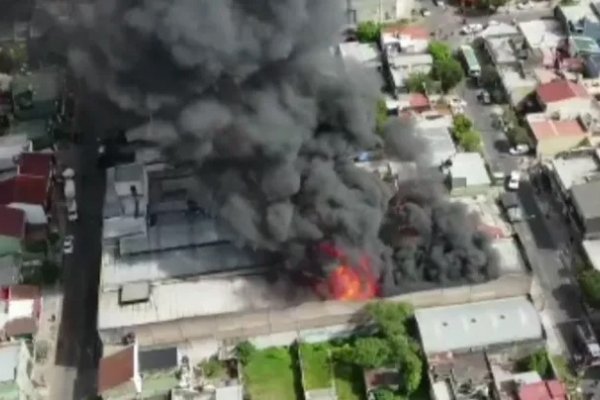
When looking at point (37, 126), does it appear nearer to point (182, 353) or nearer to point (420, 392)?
point (182, 353)

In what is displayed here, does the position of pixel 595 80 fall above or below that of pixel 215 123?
above

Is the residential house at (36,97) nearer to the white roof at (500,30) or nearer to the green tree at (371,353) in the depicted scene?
the green tree at (371,353)

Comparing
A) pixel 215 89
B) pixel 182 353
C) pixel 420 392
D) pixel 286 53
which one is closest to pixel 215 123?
pixel 215 89

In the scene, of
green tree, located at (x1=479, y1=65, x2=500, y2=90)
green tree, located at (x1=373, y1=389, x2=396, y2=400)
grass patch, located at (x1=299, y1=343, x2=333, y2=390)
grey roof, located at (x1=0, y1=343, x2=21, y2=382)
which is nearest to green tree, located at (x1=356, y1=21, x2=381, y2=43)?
green tree, located at (x1=479, y1=65, x2=500, y2=90)

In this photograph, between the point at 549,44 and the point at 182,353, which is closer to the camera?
the point at 182,353

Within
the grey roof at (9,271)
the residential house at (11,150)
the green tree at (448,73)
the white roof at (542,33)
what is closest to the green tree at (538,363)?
the green tree at (448,73)
